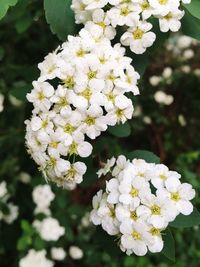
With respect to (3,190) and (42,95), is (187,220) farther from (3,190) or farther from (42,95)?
(3,190)

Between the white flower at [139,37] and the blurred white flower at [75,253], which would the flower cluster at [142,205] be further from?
the blurred white flower at [75,253]

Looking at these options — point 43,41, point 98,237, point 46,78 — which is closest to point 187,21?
point 46,78

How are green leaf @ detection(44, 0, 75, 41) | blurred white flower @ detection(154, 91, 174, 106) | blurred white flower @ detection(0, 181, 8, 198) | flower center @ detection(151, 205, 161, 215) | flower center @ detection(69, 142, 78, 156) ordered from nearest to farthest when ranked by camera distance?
flower center @ detection(151, 205, 161, 215)
flower center @ detection(69, 142, 78, 156)
green leaf @ detection(44, 0, 75, 41)
blurred white flower @ detection(0, 181, 8, 198)
blurred white flower @ detection(154, 91, 174, 106)

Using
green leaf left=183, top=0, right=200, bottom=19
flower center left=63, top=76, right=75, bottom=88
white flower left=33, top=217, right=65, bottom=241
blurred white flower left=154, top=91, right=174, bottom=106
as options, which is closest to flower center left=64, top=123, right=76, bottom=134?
flower center left=63, top=76, right=75, bottom=88

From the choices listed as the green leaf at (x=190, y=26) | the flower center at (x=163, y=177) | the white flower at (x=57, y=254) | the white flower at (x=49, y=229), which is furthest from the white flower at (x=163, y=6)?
the white flower at (x=57, y=254)

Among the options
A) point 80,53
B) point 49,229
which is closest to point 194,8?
point 80,53

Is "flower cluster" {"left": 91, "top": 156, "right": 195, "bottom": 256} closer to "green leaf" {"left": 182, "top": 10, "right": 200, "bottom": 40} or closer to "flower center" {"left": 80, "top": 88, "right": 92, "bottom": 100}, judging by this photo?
"flower center" {"left": 80, "top": 88, "right": 92, "bottom": 100}

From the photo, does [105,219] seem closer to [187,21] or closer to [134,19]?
[134,19]

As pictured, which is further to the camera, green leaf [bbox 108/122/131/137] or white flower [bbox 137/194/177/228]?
green leaf [bbox 108/122/131/137]
